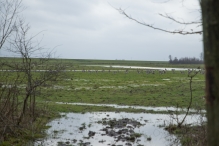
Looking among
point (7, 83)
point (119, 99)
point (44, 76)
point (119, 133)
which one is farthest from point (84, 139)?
point (119, 99)

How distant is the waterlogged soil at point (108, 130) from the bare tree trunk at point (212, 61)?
1000 centimetres

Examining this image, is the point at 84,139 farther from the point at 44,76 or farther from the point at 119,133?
the point at 44,76

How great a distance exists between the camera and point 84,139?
38.3 ft

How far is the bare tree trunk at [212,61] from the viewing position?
1.33 metres

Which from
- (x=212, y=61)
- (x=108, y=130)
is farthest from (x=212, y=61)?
(x=108, y=130)

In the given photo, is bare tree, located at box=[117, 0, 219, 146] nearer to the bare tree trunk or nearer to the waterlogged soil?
the bare tree trunk

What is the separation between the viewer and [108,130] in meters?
13.3

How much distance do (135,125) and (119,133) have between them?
1862 mm

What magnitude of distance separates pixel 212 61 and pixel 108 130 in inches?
486

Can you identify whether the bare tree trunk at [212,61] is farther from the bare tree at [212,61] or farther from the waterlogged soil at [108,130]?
the waterlogged soil at [108,130]

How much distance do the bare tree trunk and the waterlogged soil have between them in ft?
32.8

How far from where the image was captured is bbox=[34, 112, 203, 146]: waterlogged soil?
37.3 feet

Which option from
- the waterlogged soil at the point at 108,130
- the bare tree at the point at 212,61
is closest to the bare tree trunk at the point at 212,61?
the bare tree at the point at 212,61

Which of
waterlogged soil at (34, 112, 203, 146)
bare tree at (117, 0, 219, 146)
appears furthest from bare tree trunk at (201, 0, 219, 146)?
waterlogged soil at (34, 112, 203, 146)
